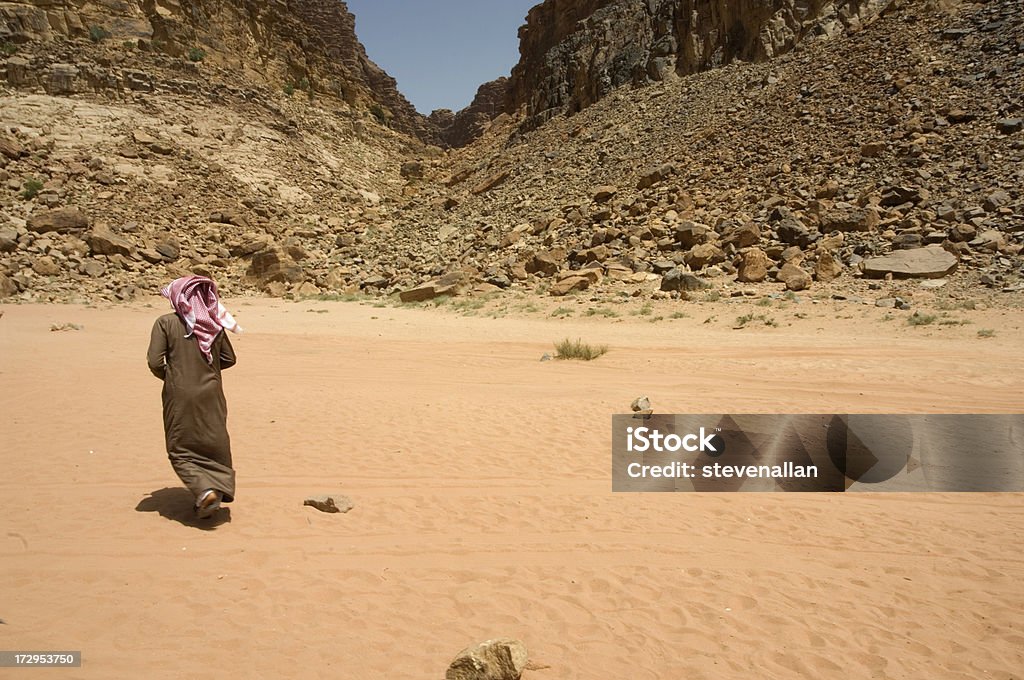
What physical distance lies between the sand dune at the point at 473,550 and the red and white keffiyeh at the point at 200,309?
126cm

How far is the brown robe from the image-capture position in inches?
160

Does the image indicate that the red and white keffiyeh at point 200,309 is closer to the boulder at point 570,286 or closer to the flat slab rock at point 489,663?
the flat slab rock at point 489,663

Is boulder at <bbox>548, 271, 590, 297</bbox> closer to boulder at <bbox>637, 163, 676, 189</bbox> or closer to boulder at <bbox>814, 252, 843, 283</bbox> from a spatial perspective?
boulder at <bbox>814, 252, 843, 283</bbox>

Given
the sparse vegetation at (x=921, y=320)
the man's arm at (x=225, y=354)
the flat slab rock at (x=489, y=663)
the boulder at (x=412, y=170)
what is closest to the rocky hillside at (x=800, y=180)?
the sparse vegetation at (x=921, y=320)

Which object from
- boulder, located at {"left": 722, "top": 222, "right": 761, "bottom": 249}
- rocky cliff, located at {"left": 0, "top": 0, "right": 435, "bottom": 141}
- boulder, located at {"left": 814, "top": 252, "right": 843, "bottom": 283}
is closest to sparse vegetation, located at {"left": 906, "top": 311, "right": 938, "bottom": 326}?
boulder, located at {"left": 814, "top": 252, "right": 843, "bottom": 283}

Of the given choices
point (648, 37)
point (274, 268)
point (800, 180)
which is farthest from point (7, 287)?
point (648, 37)

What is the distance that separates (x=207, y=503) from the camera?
13.4 feet

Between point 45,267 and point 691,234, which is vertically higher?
point 691,234

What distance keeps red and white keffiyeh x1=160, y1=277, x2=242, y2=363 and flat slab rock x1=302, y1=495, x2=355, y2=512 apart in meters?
1.26

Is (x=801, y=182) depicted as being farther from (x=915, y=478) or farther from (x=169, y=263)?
(x=169, y=263)

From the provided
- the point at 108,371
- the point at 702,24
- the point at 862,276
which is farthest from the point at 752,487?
the point at 702,24

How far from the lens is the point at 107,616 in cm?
310

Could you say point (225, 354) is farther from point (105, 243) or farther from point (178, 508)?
point (105, 243)

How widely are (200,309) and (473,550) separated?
235 centimetres
